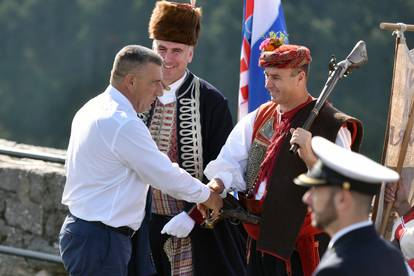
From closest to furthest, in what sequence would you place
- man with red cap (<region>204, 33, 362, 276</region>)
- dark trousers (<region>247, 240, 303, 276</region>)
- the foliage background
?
1. man with red cap (<region>204, 33, 362, 276</region>)
2. dark trousers (<region>247, 240, 303, 276</region>)
3. the foliage background

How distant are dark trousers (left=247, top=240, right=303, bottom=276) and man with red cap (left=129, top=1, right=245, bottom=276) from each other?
492 millimetres

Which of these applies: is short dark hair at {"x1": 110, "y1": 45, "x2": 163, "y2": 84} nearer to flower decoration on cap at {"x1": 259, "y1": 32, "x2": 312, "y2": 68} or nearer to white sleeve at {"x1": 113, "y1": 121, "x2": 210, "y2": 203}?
white sleeve at {"x1": 113, "y1": 121, "x2": 210, "y2": 203}

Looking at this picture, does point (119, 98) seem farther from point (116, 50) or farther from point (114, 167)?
point (116, 50)

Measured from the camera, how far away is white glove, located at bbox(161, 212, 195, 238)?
16.7 ft

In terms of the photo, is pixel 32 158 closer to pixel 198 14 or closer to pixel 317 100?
pixel 198 14

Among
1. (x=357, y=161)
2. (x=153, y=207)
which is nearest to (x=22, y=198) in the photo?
(x=153, y=207)

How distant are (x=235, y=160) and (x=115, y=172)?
2.13 ft

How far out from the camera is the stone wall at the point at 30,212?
644 cm

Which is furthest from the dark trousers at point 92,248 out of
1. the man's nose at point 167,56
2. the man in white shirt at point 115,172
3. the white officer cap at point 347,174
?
the white officer cap at point 347,174

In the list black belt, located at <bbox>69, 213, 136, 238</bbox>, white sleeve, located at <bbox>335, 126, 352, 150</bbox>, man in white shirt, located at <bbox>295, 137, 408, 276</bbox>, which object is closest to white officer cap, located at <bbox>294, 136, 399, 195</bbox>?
man in white shirt, located at <bbox>295, 137, 408, 276</bbox>

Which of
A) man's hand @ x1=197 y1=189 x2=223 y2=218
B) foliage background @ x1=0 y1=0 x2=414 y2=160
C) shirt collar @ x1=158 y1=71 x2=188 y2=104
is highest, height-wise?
shirt collar @ x1=158 y1=71 x2=188 y2=104

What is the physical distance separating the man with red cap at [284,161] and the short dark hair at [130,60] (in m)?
0.54

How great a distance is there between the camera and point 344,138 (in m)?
4.54

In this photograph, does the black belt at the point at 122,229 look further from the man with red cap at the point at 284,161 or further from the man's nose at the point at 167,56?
the man's nose at the point at 167,56
